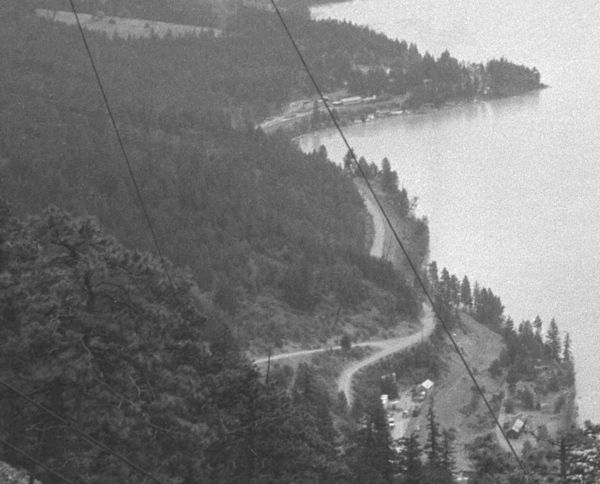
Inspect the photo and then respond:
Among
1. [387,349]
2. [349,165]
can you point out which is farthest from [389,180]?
[387,349]

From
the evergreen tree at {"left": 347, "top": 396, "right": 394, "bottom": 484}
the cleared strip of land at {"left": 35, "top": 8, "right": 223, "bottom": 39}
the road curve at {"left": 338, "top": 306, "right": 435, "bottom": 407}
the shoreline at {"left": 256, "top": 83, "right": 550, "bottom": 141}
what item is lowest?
the road curve at {"left": 338, "top": 306, "right": 435, "bottom": 407}

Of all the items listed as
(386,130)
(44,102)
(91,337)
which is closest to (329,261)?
(44,102)

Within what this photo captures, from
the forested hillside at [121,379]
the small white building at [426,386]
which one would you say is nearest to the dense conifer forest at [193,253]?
the forested hillside at [121,379]

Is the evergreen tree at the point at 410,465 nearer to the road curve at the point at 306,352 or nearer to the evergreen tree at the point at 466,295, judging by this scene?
the road curve at the point at 306,352

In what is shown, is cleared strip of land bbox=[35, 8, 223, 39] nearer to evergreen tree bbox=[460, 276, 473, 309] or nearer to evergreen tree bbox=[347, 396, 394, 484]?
evergreen tree bbox=[460, 276, 473, 309]

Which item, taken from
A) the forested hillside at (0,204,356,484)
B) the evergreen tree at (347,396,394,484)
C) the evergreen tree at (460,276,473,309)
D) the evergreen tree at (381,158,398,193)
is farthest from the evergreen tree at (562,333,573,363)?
the forested hillside at (0,204,356,484)

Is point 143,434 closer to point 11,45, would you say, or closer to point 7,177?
point 7,177
